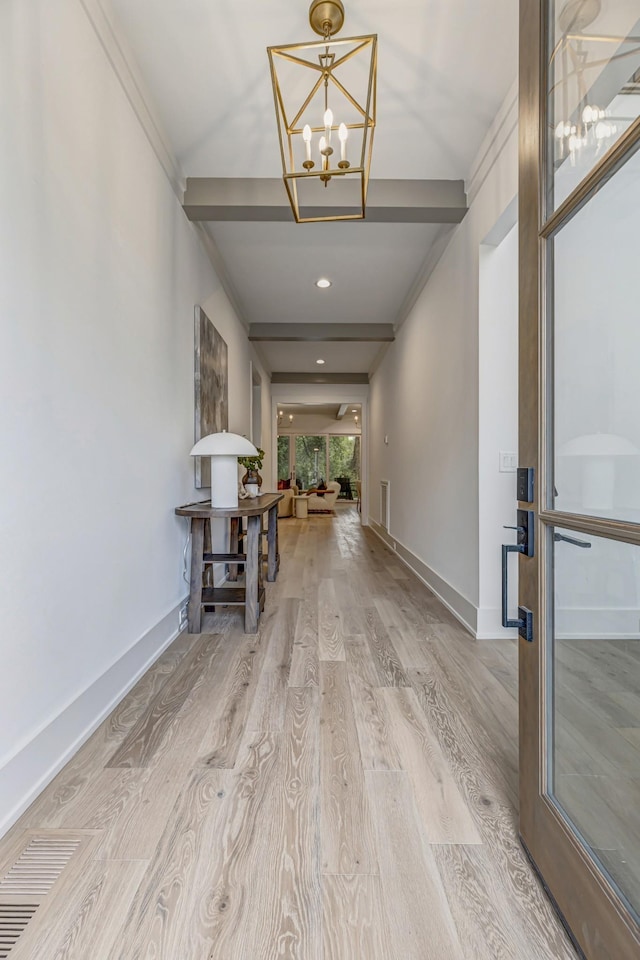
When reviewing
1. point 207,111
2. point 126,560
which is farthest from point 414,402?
point 126,560

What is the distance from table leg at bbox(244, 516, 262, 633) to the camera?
268 centimetres

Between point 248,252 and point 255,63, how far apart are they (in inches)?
68.5

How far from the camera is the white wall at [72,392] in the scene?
1.25 m

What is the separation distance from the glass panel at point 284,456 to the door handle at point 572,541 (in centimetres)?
1222

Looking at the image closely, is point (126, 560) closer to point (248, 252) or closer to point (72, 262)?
point (72, 262)

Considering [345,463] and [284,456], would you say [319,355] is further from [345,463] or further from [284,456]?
[345,463]

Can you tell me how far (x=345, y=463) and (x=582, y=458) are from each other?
13.7 m

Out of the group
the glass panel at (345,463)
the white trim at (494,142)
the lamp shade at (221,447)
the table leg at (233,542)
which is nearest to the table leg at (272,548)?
the table leg at (233,542)

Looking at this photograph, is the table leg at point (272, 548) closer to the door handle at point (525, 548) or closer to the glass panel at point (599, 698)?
the door handle at point (525, 548)

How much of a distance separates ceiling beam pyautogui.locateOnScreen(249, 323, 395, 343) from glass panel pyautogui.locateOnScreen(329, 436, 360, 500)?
8361 mm

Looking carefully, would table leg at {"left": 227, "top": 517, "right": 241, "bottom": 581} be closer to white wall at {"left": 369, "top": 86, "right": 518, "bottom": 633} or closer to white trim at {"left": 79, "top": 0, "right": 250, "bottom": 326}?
white wall at {"left": 369, "top": 86, "right": 518, "bottom": 633}

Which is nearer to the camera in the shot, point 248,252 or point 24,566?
point 24,566

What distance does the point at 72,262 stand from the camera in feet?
5.09

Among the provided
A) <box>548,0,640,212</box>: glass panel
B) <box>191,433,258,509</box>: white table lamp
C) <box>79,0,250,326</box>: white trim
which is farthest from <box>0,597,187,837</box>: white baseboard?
<box>79,0,250,326</box>: white trim
